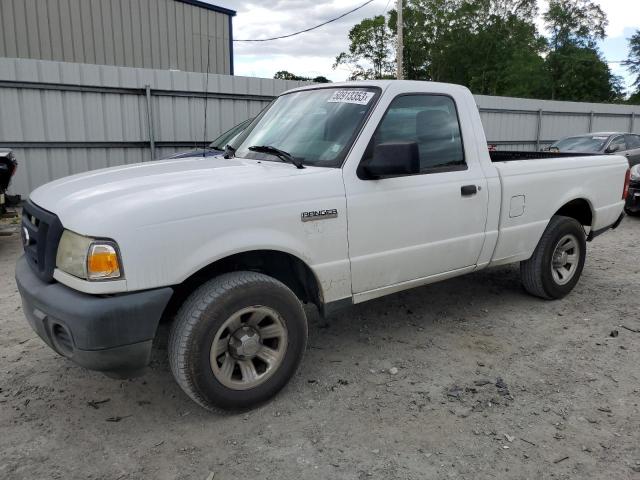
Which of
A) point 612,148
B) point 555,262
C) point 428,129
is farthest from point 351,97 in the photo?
point 612,148

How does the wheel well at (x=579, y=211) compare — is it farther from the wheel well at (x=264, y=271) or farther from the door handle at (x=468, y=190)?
the wheel well at (x=264, y=271)

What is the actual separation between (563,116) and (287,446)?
19429mm

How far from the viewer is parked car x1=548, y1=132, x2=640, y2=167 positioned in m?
11.1

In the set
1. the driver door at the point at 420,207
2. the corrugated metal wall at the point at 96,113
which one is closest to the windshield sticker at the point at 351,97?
the driver door at the point at 420,207

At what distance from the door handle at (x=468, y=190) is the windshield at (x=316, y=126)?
95cm

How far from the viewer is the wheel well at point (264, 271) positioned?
305cm

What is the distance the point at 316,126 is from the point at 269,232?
1.03 metres

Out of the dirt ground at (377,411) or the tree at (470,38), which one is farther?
the tree at (470,38)

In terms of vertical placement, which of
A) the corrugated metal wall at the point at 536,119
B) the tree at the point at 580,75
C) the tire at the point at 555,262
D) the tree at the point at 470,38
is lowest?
the tire at the point at 555,262

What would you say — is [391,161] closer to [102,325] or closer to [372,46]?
[102,325]

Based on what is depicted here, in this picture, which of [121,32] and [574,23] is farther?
[574,23]

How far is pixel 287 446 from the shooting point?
2754 millimetres

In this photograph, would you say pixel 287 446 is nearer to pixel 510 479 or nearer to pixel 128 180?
pixel 510 479

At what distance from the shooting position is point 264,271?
3.36 meters
